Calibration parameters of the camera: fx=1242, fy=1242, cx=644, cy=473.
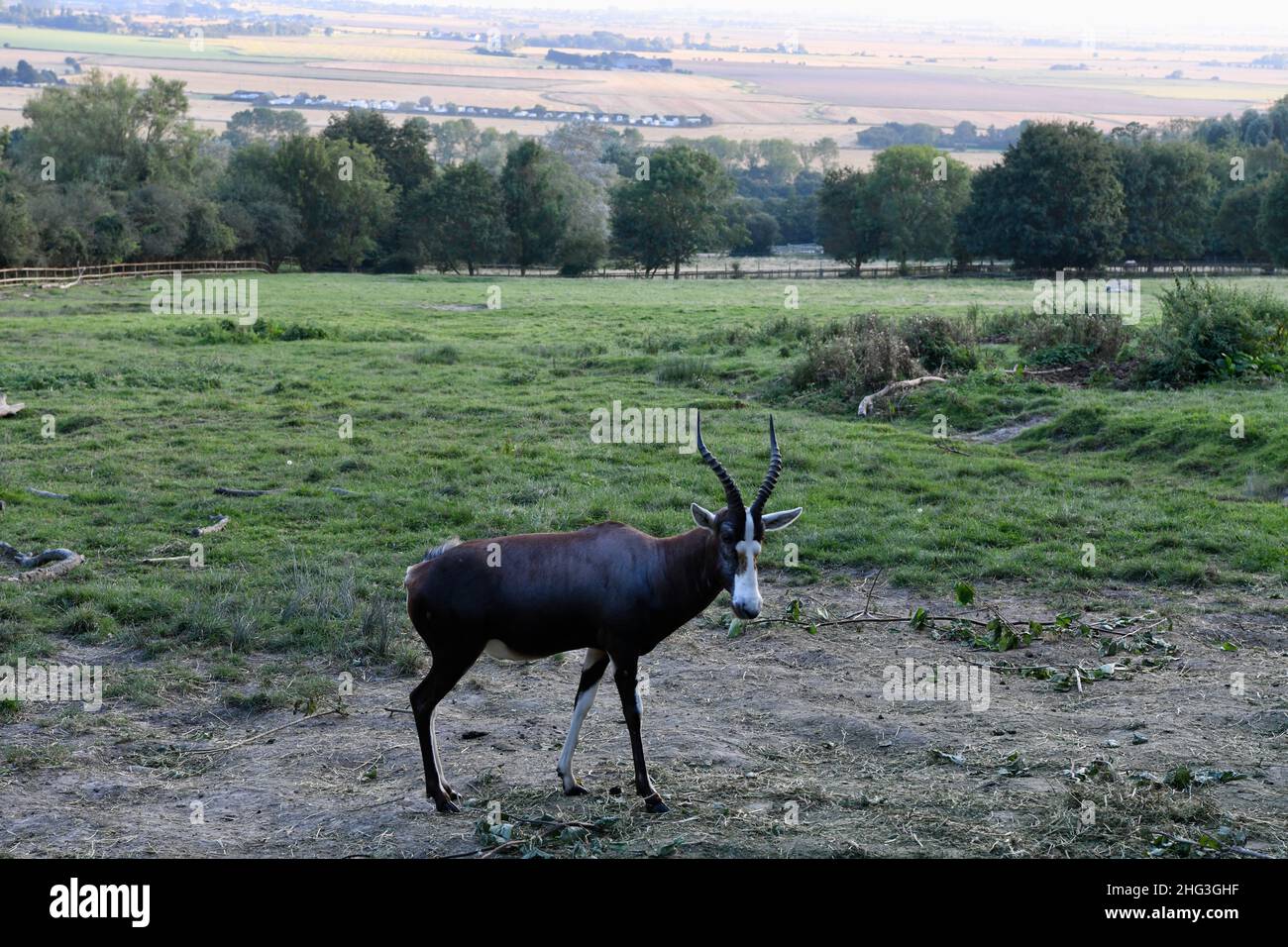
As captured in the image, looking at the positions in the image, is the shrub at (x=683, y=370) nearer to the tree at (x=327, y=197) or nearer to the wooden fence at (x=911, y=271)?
the wooden fence at (x=911, y=271)

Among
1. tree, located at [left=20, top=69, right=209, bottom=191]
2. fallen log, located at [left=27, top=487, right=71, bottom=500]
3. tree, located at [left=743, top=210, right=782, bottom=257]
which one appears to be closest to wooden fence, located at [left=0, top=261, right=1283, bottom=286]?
tree, located at [left=20, top=69, right=209, bottom=191]

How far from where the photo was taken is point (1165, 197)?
7044 cm

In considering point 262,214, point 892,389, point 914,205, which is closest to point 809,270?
point 914,205

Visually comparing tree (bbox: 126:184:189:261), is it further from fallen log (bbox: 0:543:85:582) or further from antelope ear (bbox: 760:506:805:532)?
antelope ear (bbox: 760:506:805:532)

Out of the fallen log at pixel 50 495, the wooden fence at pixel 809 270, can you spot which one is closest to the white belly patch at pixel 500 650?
the fallen log at pixel 50 495

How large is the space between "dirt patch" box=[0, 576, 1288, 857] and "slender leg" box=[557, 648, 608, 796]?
0.41 feet

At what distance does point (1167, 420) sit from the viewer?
1839 cm

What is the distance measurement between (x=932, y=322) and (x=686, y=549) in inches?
711

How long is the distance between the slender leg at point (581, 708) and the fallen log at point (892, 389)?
47.4 feet

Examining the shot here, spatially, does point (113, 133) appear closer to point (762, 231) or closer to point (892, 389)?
point (762, 231)

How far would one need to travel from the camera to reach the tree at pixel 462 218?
70188 millimetres

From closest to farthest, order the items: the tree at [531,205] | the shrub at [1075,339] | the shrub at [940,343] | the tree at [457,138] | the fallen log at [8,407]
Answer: the fallen log at [8,407] → the shrub at [940,343] → the shrub at [1075,339] → the tree at [531,205] → the tree at [457,138]

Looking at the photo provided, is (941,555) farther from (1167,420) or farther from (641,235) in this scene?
(641,235)
